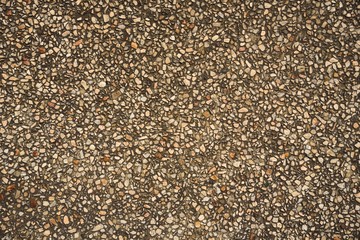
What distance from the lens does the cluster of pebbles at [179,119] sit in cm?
179

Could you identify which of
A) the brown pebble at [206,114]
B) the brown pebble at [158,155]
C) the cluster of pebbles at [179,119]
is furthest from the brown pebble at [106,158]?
the brown pebble at [206,114]

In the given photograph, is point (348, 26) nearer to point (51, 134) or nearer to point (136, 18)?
point (136, 18)

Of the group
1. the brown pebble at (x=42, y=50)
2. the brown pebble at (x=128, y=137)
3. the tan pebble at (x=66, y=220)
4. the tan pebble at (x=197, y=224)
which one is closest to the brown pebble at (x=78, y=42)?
the brown pebble at (x=42, y=50)

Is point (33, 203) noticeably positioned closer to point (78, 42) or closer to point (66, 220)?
point (66, 220)

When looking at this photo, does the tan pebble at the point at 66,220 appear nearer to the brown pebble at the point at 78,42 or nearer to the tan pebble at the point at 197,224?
the tan pebble at the point at 197,224

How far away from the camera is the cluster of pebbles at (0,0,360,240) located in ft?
5.87

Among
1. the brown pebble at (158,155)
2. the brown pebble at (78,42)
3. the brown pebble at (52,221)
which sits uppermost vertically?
the brown pebble at (78,42)

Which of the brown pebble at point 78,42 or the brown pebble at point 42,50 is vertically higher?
the brown pebble at point 78,42

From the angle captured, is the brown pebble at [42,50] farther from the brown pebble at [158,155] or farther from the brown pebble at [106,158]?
the brown pebble at [158,155]

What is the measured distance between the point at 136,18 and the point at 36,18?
0.43m

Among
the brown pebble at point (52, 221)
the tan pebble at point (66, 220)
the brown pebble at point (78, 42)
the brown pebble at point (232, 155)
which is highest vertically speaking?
the brown pebble at point (78, 42)

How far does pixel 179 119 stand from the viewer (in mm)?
1832

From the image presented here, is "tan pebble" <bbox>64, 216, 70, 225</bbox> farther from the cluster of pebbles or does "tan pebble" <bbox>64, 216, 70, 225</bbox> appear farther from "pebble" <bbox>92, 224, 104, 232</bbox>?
"pebble" <bbox>92, 224, 104, 232</bbox>

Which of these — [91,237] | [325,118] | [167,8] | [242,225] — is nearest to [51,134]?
[91,237]
